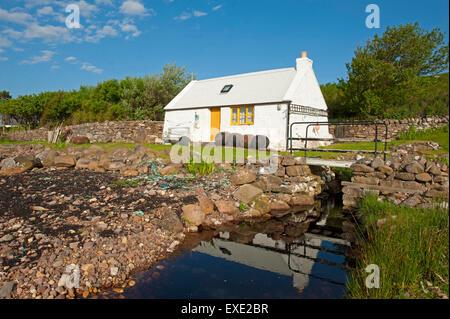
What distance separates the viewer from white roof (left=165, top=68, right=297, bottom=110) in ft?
52.0

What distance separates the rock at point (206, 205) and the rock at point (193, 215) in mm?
276

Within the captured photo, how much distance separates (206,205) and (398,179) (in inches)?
196

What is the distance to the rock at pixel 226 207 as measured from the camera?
7.41 metres

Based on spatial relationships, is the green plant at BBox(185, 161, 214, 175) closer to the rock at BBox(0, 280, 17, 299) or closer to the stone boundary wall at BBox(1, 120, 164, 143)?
the rock at BBox(0, 280, 17, 299)

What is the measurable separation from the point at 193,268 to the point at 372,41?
70.3 feet

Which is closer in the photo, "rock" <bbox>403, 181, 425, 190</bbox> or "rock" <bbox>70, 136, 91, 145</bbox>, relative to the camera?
"rock" <bbox>403, 181, 425, 190</bbox>

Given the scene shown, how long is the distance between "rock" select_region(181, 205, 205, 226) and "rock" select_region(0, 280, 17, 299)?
345 cm

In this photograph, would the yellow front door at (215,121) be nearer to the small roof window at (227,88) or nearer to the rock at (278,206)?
the small roof window at (227,88)

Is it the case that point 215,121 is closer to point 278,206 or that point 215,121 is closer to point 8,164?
point 278,206

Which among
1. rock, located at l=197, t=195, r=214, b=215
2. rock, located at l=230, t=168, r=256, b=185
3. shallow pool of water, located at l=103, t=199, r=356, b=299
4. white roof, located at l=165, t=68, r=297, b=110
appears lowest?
shallow pool of water, located at l=103, t=199, r=356, b=299

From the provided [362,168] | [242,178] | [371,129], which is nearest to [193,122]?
[242,178]

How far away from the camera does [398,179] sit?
293 inches

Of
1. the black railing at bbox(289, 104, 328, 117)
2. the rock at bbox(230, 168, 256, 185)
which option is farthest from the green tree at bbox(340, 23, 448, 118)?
the rock at bbox(230, 168, 256, 185)
